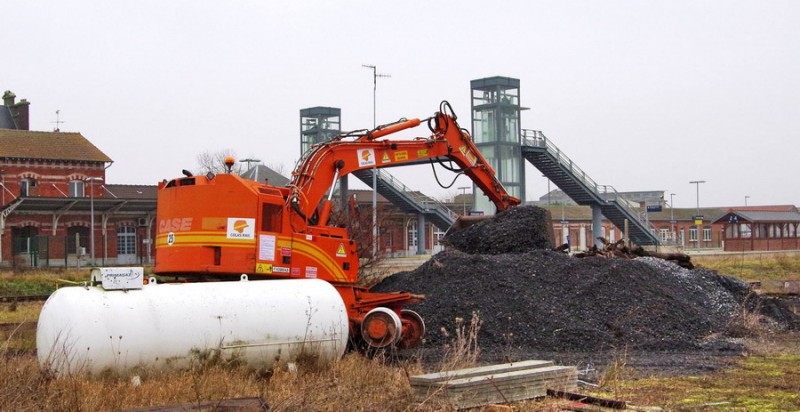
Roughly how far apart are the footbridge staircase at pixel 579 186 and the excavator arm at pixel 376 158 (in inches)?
1299

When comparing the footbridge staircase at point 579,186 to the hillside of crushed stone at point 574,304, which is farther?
the footbridge staircase at point 579,186

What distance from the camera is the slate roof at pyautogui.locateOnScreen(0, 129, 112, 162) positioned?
186 feet

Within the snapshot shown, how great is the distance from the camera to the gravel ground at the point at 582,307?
14.9 metres

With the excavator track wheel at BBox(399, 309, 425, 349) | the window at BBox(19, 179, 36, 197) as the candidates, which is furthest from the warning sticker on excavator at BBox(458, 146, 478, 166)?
the window at BBox(19, 179, 36, 197)

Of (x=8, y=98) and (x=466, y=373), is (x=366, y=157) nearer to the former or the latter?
(x=466, y=373)

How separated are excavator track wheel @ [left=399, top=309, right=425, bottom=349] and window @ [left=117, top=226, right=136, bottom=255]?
43.3 meters

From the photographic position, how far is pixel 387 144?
55.7 feet

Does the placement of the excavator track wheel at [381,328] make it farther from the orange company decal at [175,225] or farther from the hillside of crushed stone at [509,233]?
the hillside of crushed stone at [509,233]

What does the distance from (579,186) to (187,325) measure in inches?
1779

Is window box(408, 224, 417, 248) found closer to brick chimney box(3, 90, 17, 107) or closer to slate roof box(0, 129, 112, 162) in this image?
slate roof box(0, 129, 112, 162)

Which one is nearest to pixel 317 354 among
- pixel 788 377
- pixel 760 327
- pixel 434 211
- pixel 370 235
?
pixel 788 377

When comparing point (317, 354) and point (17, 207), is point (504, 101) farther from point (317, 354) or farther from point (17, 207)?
point (317, 354)

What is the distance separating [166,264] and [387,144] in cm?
492

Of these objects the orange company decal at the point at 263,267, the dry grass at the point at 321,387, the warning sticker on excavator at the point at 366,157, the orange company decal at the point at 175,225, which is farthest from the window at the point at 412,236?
the dry grass at the point at 321,387
